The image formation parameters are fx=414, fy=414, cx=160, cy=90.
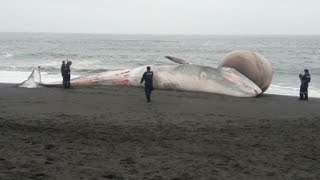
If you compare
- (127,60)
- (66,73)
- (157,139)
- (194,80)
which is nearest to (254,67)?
(194,80)

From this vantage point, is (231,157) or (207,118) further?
(207,118)

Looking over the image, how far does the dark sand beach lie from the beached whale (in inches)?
52.7

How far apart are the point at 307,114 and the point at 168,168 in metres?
6.61

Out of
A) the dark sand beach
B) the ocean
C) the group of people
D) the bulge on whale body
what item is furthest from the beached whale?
the ocean

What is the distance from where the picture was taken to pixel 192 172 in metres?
5.82

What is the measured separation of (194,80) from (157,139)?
7.93 meters

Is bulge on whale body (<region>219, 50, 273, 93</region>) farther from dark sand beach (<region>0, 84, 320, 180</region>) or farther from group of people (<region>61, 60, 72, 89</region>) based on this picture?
group of people (<region>61, 60, 72, 89</region>)

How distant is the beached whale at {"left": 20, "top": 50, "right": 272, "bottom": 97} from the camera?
14695 mm

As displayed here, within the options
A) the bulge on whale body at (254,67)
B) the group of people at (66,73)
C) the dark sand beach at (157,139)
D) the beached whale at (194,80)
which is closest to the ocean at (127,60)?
the bulge on whale body at (254,67)

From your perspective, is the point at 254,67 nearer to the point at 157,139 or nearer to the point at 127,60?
the point at 157,139

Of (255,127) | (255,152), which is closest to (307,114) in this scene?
(255,127)

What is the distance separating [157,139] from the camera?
7766 millimetres

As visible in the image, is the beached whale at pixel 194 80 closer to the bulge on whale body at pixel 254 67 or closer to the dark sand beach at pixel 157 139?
the bulge on whale body at pixel 254 67

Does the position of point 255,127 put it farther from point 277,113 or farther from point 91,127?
point 91,127
